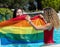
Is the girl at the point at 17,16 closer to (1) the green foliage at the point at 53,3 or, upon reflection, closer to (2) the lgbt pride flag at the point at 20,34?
(2) the lgbt pride flag at the point at 20,34

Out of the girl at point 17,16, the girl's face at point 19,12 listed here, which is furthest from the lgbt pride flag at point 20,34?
the girl's face at point 19,12

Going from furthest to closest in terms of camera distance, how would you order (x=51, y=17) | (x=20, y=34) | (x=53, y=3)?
(x=53, y=3) < (x=20, y=34) < (x=51, y=17)

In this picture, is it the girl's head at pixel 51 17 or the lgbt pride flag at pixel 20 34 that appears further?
the lgbt pride flag at pixel 20 34

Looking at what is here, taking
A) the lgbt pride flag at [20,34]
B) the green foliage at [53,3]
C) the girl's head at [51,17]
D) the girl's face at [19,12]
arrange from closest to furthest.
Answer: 1. the girl's head at [51,17]
2. the girl's face at [19,12]
3. the lgbt pride flag at [20,34]
4. the green foliage at [53,3]

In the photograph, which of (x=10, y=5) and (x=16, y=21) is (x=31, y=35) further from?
(x=10, y=5)

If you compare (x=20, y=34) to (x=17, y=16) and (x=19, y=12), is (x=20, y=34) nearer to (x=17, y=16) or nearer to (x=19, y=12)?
(x=17, y=16)

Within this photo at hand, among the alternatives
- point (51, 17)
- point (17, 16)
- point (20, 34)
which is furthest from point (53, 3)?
point (51, 17)

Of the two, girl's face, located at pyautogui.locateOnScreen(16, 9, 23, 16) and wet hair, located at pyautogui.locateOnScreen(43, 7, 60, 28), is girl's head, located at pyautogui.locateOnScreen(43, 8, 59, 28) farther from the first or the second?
girl's face, located at pyautogui.locateOnScreen(16, 9, 23, 16)

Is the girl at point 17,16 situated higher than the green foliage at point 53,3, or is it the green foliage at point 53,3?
the girl at point 17,16

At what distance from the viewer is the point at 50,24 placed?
5.01 metres

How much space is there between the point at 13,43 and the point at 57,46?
10.3 feet

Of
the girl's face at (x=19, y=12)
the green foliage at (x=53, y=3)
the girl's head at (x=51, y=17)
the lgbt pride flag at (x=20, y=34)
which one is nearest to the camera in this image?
the girl's head at (x=51, y=17)

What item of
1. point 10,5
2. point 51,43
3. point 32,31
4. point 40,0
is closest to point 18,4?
point 10,5

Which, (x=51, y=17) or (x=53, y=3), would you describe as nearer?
(x=51, y=17)
